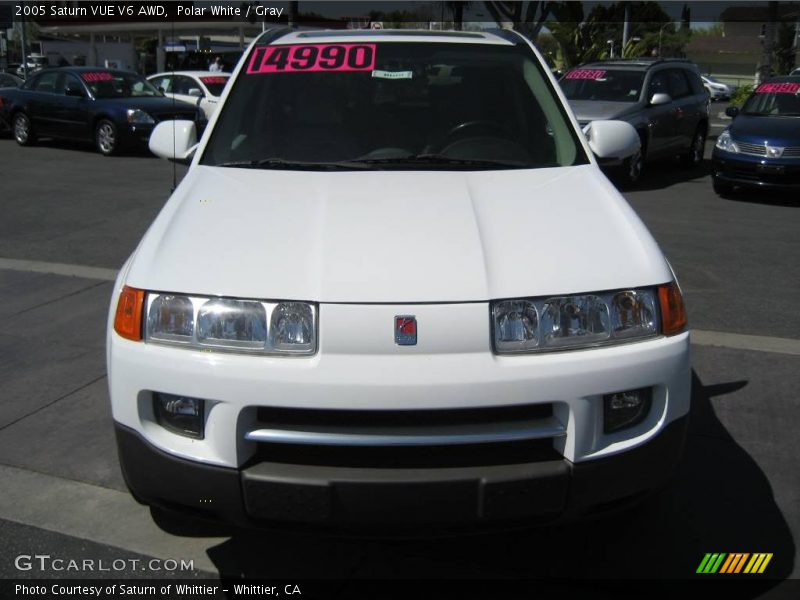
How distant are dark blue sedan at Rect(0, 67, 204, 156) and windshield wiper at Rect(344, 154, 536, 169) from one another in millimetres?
11871

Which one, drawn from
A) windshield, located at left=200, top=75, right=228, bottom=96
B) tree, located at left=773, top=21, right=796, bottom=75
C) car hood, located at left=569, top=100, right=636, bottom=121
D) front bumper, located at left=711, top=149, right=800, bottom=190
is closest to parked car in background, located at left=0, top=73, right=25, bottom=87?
windshield, located at left=200, top=75, right=228, bottom=96

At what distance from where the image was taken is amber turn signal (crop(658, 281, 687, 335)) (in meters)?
2.75

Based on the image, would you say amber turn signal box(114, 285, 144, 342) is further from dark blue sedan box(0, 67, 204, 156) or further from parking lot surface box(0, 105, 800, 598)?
dark blue sedan box(0, 67, 204, 156)

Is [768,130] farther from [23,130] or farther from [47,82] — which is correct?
[23,130]

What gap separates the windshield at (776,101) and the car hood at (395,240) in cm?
990

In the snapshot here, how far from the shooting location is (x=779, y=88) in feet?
40.6

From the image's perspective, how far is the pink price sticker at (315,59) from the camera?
416cm

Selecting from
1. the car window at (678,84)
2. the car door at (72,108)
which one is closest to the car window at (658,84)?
the car window at (678,84)

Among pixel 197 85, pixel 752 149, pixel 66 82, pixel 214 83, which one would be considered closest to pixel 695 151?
pixel 752 149

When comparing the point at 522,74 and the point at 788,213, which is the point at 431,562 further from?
the point at 788,213

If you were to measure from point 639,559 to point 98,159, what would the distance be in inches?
559

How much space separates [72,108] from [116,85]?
3.03 ft

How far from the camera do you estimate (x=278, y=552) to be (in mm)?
3162

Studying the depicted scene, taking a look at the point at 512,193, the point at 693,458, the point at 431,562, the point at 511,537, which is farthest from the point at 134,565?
the point at 693,458
